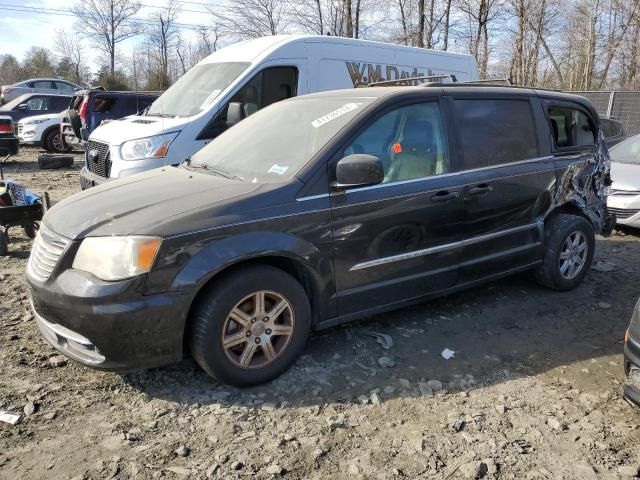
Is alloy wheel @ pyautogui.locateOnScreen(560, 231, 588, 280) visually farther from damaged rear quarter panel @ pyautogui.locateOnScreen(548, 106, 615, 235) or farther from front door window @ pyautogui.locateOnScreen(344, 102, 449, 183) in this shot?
front door window @ pyautogui.locateOnScreen(344, 102, 449, 183)

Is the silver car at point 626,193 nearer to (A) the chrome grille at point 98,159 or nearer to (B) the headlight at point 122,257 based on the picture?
(B) the headlight at point 122,257

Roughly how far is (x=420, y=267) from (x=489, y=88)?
1722mm

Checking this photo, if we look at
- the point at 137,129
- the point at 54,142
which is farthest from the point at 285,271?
the point at 54,142

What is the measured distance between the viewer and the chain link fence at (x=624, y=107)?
49.9 ft

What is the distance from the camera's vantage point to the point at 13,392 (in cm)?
316

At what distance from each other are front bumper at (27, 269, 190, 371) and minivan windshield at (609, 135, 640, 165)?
743 centimetres

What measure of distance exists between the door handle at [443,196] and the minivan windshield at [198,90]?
382 centimetres

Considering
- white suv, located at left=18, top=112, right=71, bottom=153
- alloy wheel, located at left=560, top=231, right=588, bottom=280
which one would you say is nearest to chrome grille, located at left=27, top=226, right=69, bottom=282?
alloy wheel, located at left=560, top=231, right=588, bottom=280

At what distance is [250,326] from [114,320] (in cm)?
76

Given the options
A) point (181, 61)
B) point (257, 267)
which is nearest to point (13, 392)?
point (257, 267)

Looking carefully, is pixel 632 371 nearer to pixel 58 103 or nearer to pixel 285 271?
pixel 285 271

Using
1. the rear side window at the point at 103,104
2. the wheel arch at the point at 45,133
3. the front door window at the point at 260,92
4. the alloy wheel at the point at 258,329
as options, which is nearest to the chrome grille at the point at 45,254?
the alloy wheel at the point at 258,329

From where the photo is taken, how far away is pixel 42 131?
15570mm

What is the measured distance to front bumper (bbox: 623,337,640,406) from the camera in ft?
9.34
